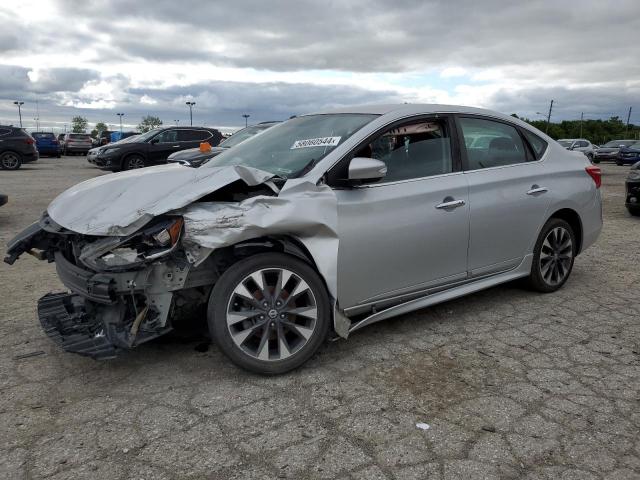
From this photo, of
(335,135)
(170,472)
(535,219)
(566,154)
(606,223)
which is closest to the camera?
(170,472)

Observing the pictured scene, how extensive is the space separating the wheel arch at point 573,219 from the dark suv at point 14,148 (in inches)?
791

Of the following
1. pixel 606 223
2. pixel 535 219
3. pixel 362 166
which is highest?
pixel 362 166

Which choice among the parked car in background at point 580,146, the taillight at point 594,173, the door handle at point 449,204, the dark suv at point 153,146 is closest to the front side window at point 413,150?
the door handle at point 449,204

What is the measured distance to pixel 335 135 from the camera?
3.69 metres

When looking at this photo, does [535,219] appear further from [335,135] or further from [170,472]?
[170,472]

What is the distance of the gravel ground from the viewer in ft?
7.98

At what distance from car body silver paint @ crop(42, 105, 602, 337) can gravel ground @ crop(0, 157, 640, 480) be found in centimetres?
38

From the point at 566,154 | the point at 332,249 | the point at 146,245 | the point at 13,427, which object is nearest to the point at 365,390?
the point at 332,249

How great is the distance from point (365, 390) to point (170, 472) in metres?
1.18

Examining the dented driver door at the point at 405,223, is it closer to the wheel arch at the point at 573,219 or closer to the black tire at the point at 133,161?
the wheel arch at the point at 573,219

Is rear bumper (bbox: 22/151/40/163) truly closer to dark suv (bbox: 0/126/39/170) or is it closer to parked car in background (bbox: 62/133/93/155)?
dark suv (bbox: 0/126/39/170)

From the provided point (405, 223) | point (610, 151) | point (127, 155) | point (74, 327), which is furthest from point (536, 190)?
point (610, 151)

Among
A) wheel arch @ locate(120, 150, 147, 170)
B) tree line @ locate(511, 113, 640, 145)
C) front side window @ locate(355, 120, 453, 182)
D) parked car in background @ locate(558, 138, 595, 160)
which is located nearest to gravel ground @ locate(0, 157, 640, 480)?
front side window @ locate(355, 120, 453, 182)

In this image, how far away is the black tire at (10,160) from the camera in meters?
19.9
